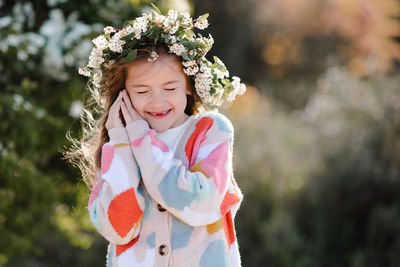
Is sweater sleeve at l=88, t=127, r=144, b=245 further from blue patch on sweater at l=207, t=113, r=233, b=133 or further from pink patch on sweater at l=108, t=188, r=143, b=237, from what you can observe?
blue patch on sweater at l=207, t=113, r=233, b=133

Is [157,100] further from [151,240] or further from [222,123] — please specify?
[151,240]

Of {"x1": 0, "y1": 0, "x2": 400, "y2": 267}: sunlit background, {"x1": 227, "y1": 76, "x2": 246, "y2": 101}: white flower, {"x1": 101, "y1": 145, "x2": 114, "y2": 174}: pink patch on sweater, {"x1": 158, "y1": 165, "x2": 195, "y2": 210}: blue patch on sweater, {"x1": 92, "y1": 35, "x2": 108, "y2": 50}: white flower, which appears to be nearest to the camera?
{"x1": 158, "y1": 165, "x2": 195, "y2": 210}: blue patch on sweater

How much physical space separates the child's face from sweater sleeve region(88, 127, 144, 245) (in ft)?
0.47

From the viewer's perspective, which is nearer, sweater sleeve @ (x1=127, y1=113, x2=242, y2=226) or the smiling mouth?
sweater sleeve @ (x1=127, y1=113, x2=242, y2=226)

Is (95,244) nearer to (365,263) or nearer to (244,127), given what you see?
(244,127)

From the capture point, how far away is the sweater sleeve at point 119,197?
1.88 m

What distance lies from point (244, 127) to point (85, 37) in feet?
10.3

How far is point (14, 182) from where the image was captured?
11.6 ft

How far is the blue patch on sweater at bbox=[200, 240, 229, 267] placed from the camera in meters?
1.93

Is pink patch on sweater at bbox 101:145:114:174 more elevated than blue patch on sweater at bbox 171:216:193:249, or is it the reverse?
pink patch on sweater at bbox 101:145:114:174

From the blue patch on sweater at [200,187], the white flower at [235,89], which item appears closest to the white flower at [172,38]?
the white flower at [235,89]

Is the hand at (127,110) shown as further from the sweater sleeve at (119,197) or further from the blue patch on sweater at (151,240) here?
the blue patch on sweater at (151,240)

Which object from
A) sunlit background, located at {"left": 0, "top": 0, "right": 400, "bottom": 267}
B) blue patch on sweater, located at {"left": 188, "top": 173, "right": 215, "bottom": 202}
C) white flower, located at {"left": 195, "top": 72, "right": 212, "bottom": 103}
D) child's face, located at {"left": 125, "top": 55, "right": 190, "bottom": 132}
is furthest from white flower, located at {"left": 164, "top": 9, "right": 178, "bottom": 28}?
sunlit background, located at {"left": 0, "top": 0, "right": 400, "bottom": 267}

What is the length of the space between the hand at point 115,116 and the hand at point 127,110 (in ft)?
0.06
